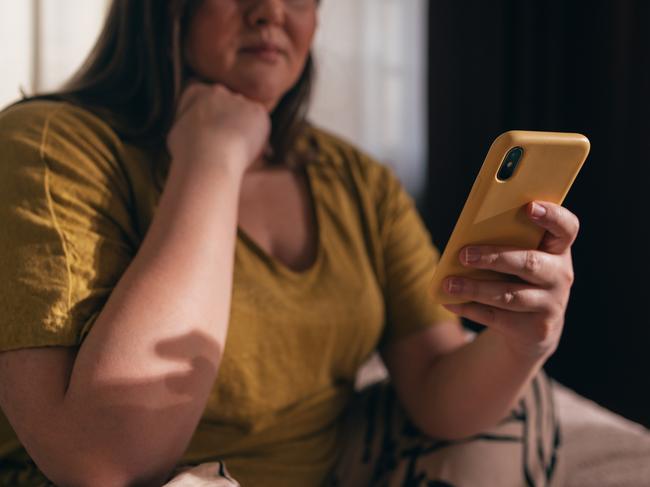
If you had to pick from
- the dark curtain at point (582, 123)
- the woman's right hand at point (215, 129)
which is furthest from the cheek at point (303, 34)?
the dark curtain at point (582, 123)

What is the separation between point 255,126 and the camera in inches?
34.0

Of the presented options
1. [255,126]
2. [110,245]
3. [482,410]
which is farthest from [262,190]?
[482,410]

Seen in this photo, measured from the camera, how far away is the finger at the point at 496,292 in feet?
2.16

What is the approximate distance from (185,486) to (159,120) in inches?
19.6

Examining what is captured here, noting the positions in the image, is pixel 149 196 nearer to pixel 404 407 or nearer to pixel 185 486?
pixel 185 486

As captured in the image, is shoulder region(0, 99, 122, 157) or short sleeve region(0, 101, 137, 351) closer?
short sleeve region(0, 101, 137, 351)

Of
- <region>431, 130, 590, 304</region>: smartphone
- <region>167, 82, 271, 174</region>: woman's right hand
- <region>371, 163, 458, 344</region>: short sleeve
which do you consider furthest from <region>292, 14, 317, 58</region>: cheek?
<region>431, 130, 590, 304</region>: smartphone

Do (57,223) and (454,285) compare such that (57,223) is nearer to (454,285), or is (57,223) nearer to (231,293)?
(231,293)

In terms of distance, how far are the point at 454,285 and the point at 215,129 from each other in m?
0.35

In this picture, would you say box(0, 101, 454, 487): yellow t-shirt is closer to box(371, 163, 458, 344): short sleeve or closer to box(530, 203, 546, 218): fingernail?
box(371, 163, 458, 344): short sleeve

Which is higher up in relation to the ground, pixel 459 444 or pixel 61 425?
pixel 61 425

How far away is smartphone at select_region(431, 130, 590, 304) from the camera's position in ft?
1.88

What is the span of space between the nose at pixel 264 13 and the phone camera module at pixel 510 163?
46 centimetres

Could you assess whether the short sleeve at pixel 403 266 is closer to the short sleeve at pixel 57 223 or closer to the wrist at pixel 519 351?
the wrist at pixel 519 351
